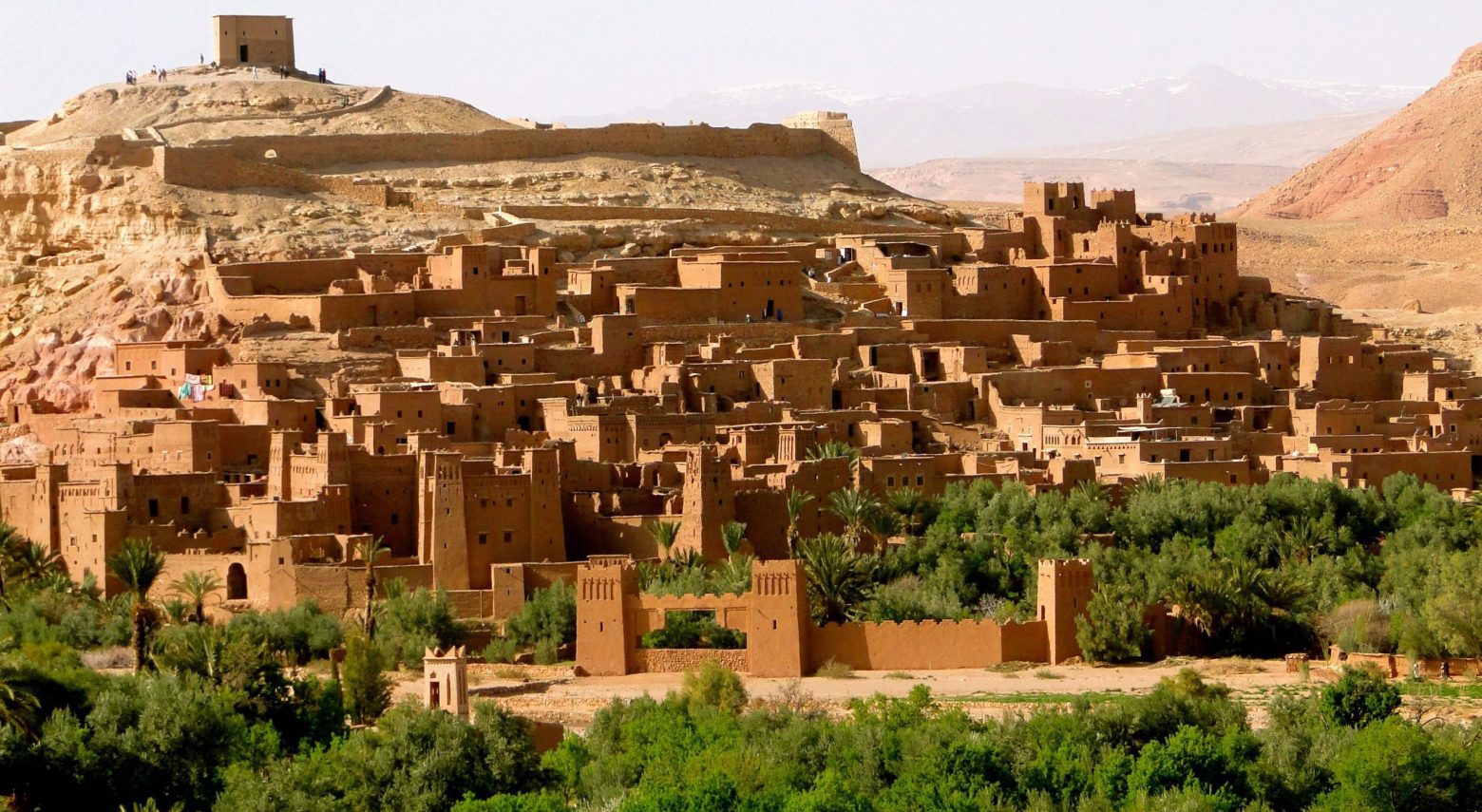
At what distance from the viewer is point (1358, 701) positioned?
3481 centimetres

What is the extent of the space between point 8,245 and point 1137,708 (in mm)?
25424

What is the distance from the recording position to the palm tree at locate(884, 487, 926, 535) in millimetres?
43000

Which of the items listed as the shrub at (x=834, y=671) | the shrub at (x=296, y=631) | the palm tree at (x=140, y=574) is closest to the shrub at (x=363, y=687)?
the shrub at (x=296, y=631)

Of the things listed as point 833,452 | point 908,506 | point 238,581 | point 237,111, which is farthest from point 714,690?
point 237,111

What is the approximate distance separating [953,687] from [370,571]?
24.4ft

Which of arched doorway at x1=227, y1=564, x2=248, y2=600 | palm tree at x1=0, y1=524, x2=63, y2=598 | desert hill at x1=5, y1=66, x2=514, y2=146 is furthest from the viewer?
desert hill at x1=5, y1=66, x2=514, y2=146

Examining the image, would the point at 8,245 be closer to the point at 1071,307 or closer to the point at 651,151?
the point at 651,151

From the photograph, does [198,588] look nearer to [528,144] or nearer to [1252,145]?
[528,144]

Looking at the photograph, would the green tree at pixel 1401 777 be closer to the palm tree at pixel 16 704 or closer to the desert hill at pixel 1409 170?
the palm tree at pixel 16 704

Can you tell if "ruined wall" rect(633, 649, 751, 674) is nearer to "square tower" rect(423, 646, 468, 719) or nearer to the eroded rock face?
"square tower" rect(423, 646, 468, 719)

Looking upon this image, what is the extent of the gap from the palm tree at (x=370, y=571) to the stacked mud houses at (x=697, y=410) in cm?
27

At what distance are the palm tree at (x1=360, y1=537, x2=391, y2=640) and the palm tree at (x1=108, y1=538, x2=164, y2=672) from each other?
2462 millimetres

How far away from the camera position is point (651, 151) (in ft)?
199

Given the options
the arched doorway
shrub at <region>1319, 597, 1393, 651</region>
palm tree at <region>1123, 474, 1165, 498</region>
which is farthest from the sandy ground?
palm tree at <region>1123, 474, 1165, 498</region>
